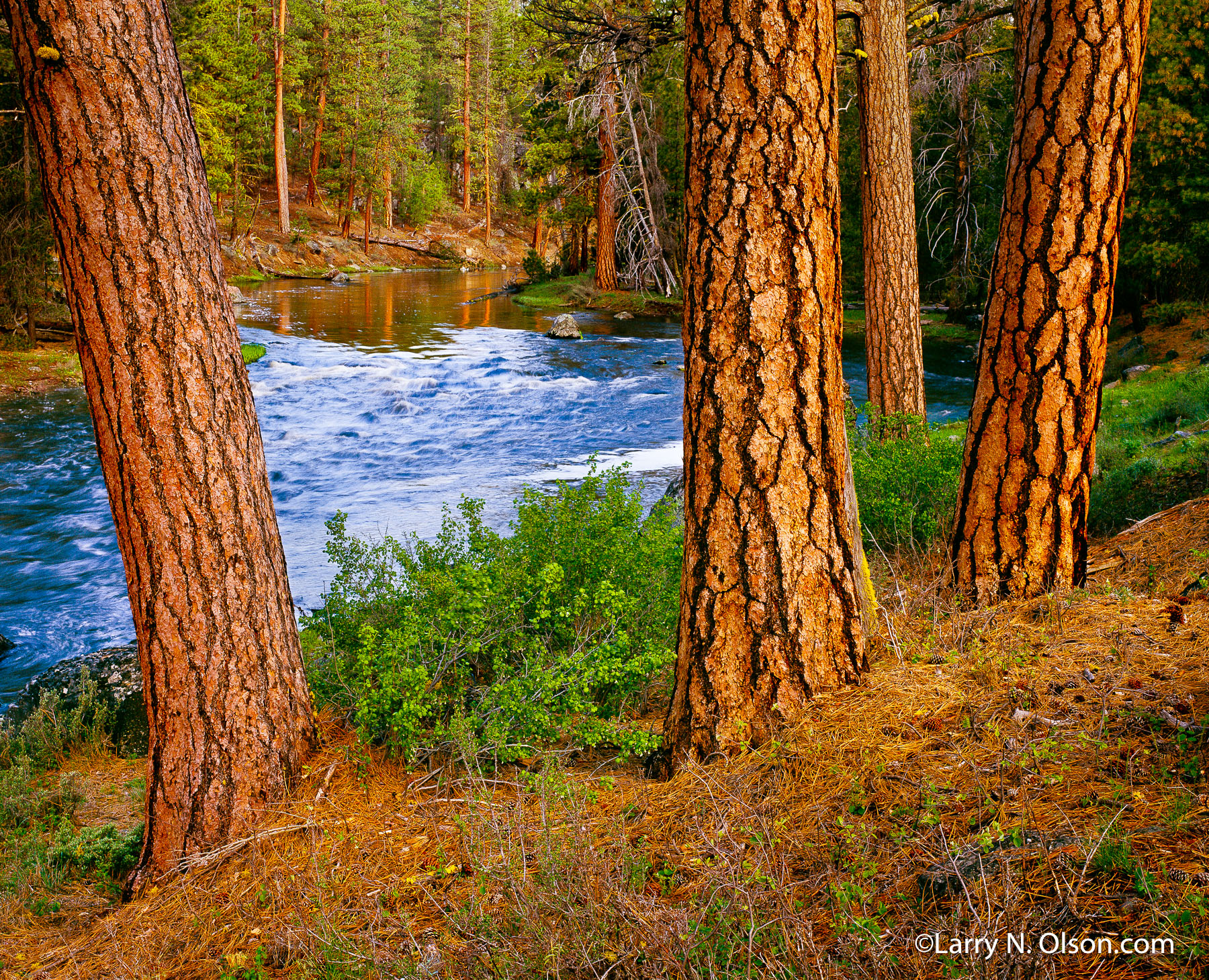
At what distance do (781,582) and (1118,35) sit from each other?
9.41 feet

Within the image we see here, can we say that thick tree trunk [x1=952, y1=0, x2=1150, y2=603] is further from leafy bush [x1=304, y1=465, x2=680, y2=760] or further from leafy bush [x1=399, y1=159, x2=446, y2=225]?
leafy bush [x1=399, y1=159, x2=446, y2=225]

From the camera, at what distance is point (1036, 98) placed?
358cm

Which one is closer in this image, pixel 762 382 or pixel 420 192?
pixel 762 382

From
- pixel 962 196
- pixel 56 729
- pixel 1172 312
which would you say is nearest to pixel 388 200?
pixel 962 196

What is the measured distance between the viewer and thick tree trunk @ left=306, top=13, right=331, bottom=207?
145ft

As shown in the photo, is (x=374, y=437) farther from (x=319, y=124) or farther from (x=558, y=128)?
(x=319, y=124)

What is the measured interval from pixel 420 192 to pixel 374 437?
1701 inches

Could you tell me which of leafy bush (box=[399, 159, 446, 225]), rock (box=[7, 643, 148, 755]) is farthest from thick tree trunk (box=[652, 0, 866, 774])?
leafy bush (box=[399, 159, 446, 225])

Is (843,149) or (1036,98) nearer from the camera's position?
(1036,98)

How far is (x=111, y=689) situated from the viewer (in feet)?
19.5

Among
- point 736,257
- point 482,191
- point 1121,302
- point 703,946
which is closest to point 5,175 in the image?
point 736,257

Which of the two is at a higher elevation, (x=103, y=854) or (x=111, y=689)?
(x=103, y=854)

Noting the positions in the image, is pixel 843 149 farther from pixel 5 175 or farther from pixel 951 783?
pixel 951 783

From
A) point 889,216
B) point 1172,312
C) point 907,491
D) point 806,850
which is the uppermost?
point 889,216
